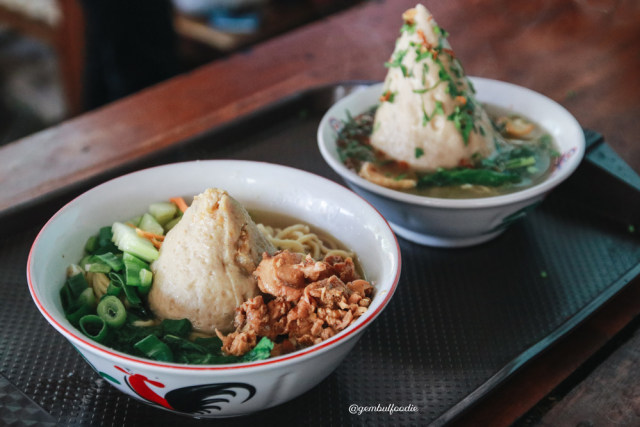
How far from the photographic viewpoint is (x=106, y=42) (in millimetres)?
3799

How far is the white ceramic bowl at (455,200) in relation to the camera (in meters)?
1.73

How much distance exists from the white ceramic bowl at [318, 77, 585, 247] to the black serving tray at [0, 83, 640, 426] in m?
0.08

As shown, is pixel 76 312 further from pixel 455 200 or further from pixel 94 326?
pixel 455 200

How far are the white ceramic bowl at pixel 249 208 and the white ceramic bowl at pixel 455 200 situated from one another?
16 cm

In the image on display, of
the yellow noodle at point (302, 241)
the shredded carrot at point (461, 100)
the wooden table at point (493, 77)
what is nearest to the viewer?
the wooden table at point (493, 77)

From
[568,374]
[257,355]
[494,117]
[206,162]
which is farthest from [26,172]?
[568,374]

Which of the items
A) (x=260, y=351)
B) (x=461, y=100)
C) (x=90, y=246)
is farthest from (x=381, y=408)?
(x=461, y=100)

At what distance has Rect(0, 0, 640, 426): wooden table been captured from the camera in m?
1.50

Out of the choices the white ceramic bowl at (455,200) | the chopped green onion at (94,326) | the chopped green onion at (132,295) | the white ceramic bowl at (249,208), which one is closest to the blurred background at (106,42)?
the white ceramic bowl at (455,200)

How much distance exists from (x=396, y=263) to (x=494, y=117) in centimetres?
107

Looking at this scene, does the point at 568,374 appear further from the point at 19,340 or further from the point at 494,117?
the point at 19,340

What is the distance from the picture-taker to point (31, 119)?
193 inches

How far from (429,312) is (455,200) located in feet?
1.04

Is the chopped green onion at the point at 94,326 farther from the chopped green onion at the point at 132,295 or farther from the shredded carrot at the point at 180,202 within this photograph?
the shredded carrot at the point at 180,202
